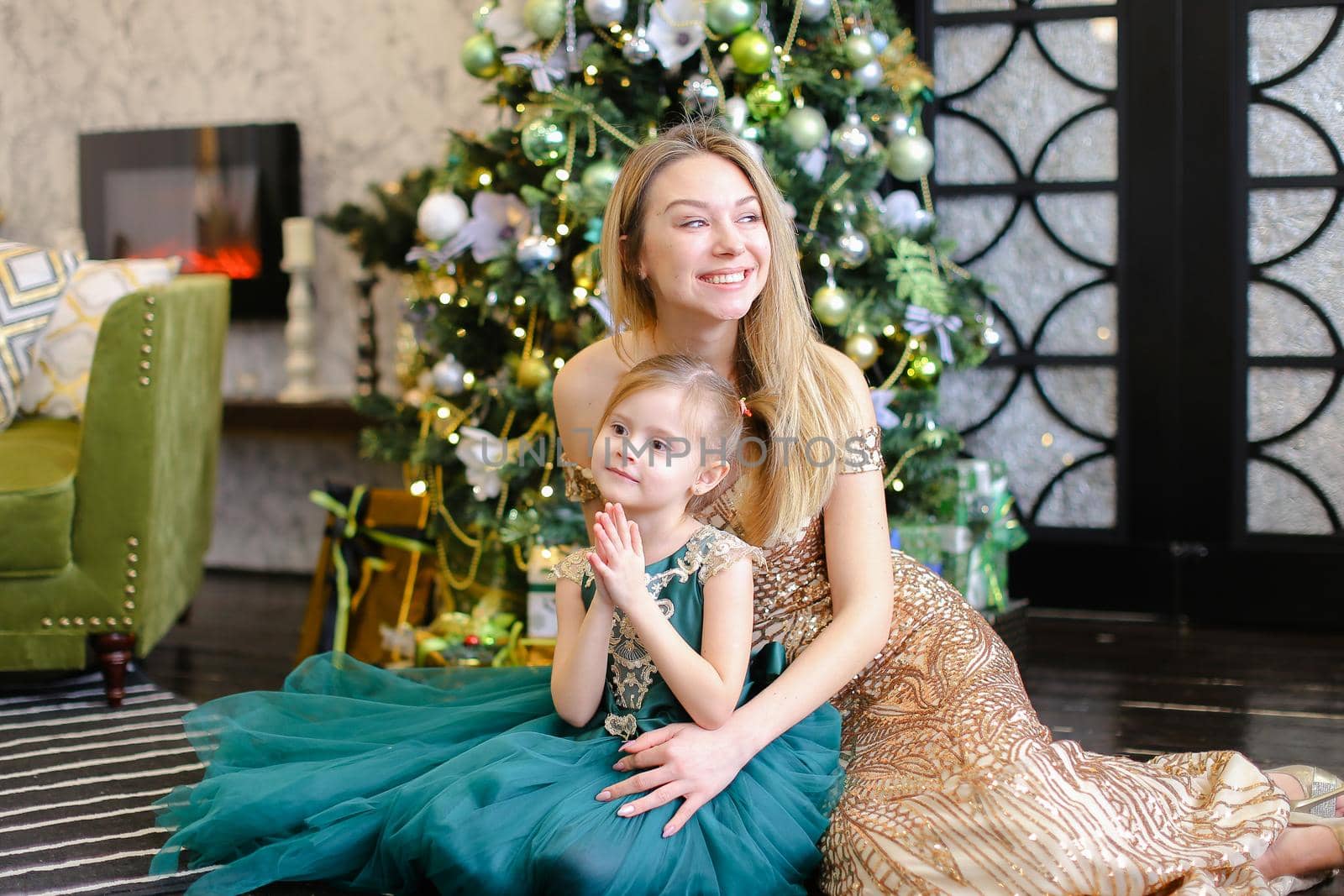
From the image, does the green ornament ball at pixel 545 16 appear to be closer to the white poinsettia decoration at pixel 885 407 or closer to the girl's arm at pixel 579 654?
the white poinsettia decoration at pixel 885 407

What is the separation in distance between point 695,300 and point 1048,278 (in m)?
2.00

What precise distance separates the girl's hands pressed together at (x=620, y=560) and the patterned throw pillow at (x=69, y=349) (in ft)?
6.53

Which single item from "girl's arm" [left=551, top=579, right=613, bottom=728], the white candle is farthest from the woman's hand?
the white candle

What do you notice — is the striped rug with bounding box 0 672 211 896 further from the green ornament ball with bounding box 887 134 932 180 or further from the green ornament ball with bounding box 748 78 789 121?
the green ornament ball with bounding box 887 134 932 180

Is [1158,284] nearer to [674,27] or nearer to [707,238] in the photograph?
[674,27]

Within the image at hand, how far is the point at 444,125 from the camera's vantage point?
4.01 meters

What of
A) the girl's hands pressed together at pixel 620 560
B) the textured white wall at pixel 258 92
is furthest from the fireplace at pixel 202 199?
the girl's hands pressed together at pixel 620 560

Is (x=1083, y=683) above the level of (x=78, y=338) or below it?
below

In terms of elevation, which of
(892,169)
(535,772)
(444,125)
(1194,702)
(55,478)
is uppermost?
(444,125)

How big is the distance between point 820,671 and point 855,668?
62mm

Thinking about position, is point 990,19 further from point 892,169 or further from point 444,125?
point 444,125

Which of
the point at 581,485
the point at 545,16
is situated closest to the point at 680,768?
the point at 581,485

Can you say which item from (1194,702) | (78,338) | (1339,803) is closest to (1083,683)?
(1194,702)

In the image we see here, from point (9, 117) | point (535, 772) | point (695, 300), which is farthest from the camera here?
point (9, 117)
